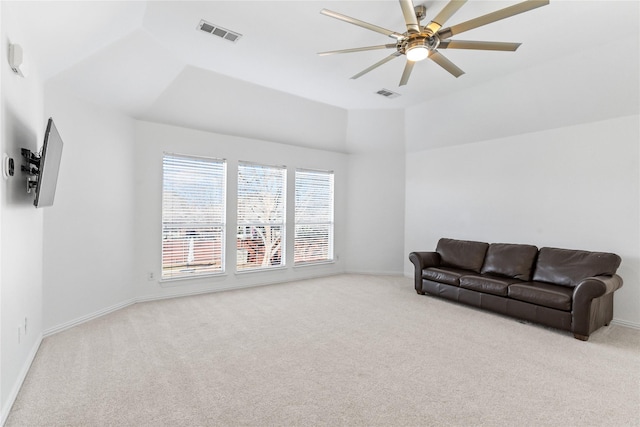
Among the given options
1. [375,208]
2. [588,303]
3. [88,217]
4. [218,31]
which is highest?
[218,31]

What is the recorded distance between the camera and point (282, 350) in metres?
3.26

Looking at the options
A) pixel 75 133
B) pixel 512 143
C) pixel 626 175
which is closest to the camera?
pixel 75 133

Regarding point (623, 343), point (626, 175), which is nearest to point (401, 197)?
point (626, 175)

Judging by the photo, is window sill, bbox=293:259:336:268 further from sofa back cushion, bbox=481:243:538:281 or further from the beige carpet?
sofa back cushion, bbox=481:243:538:281

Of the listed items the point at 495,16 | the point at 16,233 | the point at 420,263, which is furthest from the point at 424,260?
the point at 16,233

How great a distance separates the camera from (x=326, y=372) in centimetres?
282

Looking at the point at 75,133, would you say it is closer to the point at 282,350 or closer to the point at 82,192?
the point at 82,192

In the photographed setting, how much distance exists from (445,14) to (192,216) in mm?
4498

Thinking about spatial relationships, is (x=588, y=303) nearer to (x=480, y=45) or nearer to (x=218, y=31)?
(x=480, y=45)

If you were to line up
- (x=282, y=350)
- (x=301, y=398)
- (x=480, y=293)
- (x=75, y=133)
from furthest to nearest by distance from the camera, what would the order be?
(x=480, y=293), (x=75, y=133), (x=282, y=350), (x=301, y=398)

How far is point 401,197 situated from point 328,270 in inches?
88.5

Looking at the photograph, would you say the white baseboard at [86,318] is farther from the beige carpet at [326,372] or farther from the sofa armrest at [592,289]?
the sofa armrest at [592,289]

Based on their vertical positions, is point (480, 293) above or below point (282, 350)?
Result: above

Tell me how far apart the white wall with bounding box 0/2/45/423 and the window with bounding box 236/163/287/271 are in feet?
9.84
